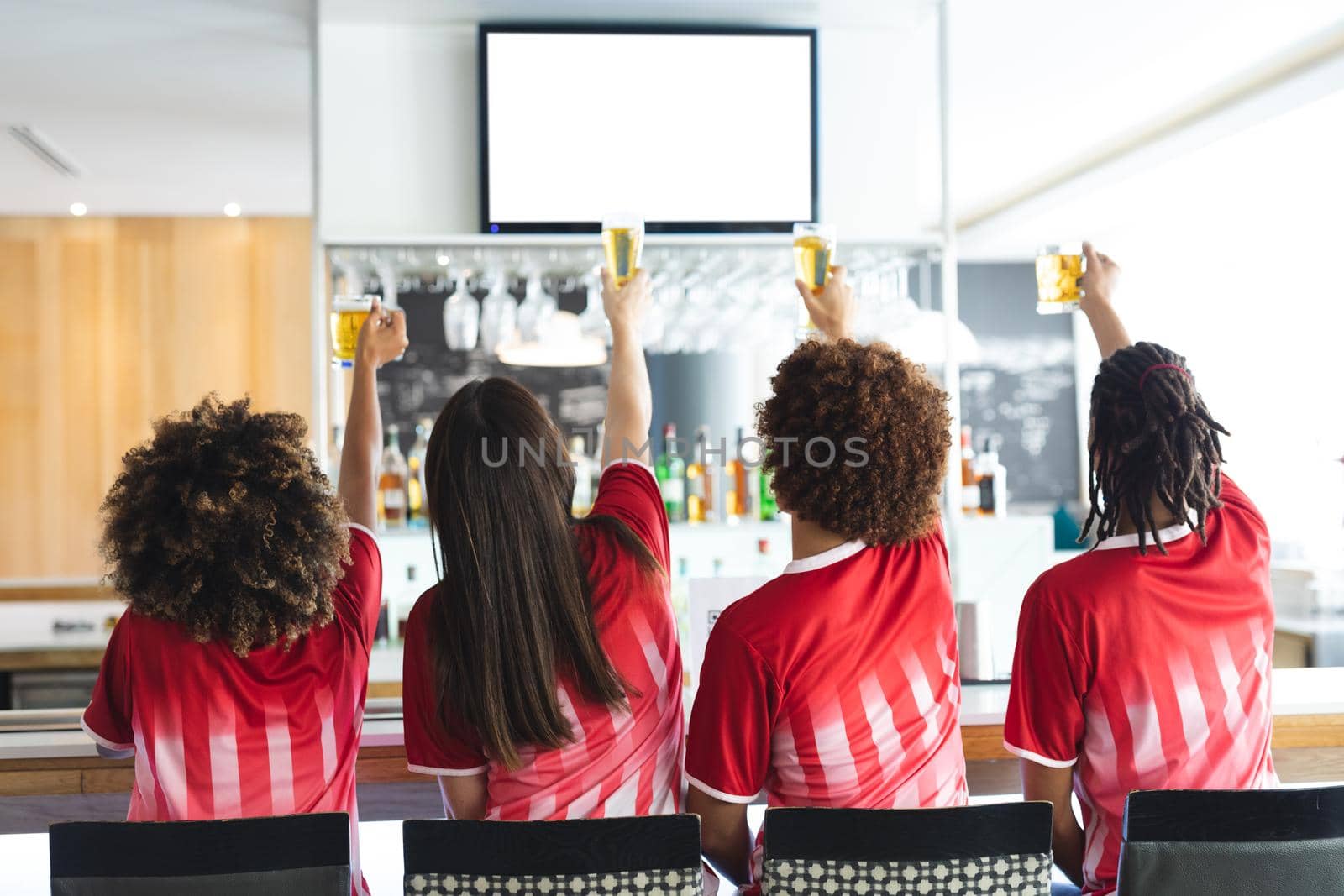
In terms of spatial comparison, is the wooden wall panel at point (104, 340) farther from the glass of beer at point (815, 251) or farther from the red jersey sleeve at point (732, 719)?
the red jersey sleeve at point (732, 719)

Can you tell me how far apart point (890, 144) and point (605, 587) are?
2.08m

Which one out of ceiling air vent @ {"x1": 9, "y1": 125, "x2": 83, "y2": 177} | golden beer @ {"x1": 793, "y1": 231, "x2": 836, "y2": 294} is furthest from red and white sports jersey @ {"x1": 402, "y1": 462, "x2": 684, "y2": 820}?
ceiling air vent @ {"x1": 9, "y1": 125, "x2": 83, "y2": 177}

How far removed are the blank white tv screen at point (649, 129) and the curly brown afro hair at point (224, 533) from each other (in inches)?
63.4

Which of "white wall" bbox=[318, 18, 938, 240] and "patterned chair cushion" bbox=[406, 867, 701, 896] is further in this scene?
"white wall" bbox=[318, 18, 938, 240]

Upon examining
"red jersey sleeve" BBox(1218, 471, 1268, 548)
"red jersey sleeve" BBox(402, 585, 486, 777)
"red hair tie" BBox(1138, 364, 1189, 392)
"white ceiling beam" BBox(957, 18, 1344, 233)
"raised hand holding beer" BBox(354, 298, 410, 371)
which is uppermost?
"white ceiling beam" BBox(957, 18, 1344, 233)

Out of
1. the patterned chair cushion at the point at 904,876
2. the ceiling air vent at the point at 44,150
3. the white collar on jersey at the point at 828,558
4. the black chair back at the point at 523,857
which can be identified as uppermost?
the ceiling air vent at the point at 44,150

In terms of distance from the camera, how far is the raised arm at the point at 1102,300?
5.66 feet

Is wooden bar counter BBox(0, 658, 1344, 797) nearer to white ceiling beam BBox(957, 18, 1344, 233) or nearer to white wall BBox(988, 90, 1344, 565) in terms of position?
white ceiling beam BBox(957, 18, 1344, 233)

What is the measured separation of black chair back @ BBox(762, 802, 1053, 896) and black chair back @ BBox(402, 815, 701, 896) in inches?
6.0

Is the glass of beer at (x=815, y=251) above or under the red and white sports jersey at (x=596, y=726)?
above

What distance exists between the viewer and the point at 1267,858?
1197 mm

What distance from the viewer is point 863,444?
129 cm

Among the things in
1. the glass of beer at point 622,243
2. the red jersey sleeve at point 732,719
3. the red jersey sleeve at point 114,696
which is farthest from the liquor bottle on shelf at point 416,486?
the red jersey sleeve at point 732,719

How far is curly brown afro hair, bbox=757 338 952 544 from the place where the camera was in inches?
50.8
